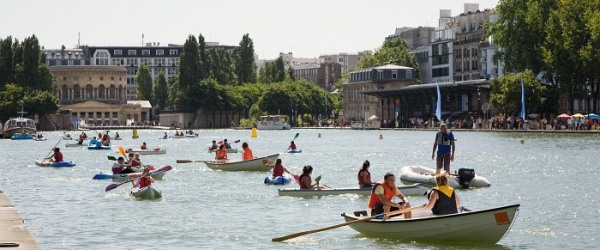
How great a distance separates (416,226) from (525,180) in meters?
29.0

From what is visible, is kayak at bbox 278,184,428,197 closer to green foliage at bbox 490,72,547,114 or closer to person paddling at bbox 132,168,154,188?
person paddling at bbox 132,168,154,188

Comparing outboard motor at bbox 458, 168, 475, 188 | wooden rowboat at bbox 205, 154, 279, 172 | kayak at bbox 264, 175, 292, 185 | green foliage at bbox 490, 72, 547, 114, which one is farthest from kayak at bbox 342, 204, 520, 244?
green foliage at bbox 490, 72, 547, 114

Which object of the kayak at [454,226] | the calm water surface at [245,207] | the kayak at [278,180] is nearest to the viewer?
the kayak at [454,226]

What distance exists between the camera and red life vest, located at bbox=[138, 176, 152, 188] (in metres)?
49.2

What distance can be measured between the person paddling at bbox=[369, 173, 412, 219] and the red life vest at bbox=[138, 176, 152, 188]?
1713 cm

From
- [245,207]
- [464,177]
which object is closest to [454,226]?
[245,207]

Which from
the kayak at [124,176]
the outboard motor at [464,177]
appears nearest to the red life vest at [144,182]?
the kayak at [124,176]

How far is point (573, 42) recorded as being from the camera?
131500 millimetres

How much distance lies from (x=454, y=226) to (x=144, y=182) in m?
20.3

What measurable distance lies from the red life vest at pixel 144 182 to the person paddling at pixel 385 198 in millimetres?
17125

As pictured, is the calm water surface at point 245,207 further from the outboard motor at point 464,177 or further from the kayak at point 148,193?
the outboard motor at point 464,177

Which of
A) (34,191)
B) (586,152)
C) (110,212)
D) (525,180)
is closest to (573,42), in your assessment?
(586,152)

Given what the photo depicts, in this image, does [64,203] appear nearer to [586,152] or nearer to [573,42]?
[586,152]

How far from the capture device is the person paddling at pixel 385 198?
3366cm
